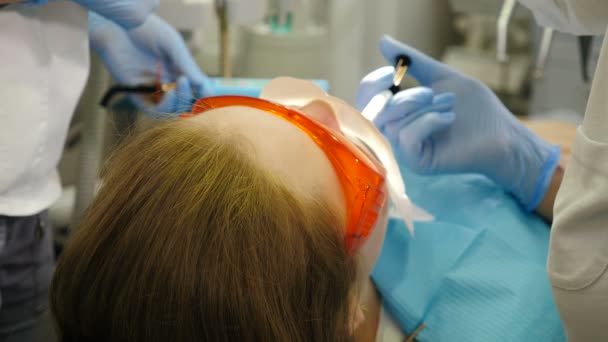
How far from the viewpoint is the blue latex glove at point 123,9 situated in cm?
101

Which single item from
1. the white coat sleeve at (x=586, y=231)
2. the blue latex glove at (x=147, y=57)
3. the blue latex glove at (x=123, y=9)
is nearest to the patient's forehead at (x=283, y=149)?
the white coat sleeve at (x=586, y=231)

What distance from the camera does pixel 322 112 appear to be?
0.89 meters

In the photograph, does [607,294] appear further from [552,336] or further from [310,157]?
[310,157]

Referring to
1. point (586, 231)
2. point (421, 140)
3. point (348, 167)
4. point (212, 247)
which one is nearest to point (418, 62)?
point (421, 140)

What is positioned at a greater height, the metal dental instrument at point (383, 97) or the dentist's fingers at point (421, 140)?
the metal dental instrument at point (383, 97)

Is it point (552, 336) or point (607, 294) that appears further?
point (552, 336)

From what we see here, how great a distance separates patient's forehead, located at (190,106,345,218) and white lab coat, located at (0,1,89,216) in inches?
12.7

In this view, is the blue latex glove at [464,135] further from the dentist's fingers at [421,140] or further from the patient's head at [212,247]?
the patient's head at [212,247]

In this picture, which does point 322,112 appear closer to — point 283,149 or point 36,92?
point 283,149

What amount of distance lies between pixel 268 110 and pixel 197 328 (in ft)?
0.99

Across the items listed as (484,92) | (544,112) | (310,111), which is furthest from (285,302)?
(544,112)

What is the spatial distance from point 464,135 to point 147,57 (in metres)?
0.73

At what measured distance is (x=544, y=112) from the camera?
82.3 inches

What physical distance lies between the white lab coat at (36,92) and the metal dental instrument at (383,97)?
1.61ft
